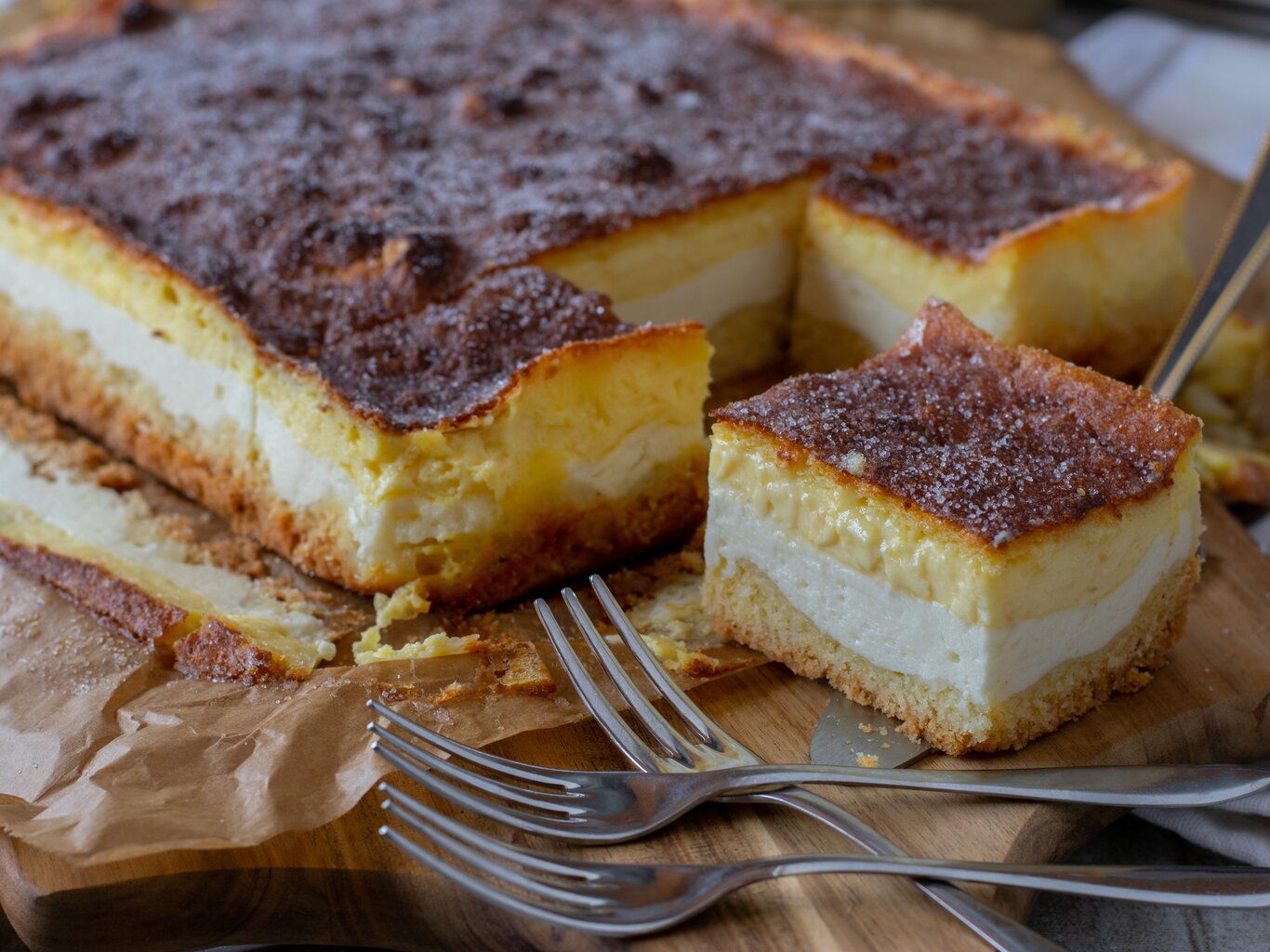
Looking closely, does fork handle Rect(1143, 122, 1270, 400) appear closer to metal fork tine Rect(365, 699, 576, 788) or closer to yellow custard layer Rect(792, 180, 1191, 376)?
yellow custard layer Rect(792, 180, 1191, 376)

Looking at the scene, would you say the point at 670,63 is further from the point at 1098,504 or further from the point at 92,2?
the point at 1098,504

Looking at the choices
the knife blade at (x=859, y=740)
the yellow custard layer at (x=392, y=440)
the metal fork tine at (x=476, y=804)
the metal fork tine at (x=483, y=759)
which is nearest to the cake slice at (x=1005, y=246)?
the yellow custard layer at (x=392, y=440)

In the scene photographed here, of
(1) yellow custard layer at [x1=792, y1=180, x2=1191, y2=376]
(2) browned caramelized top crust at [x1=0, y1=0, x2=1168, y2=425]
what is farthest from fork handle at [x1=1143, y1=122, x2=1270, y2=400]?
(2) browned caramelized top crust at [x1=0, y1=0, x2=1168, y2=425]

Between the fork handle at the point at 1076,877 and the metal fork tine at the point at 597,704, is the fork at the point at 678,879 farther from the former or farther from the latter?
the metal fork tine at the point at 597,704

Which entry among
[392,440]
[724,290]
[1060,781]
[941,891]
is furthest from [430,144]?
[941,891]

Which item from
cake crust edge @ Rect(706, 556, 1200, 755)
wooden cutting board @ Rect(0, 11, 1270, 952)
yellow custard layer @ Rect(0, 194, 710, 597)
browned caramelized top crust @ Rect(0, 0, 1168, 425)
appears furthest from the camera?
browned caramelized top crust @ Rect(0, 0, 1168, 425)

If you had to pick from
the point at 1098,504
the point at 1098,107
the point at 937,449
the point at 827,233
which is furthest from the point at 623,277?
the point at 1098,107
